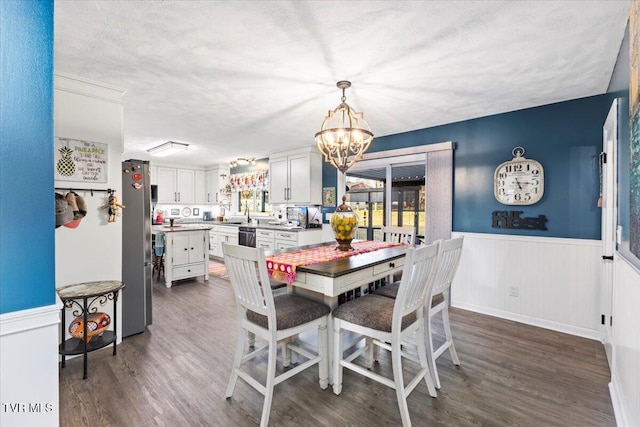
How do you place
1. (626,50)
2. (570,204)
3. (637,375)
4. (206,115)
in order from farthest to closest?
(206,115), (570,204), (626,50), (637,375)

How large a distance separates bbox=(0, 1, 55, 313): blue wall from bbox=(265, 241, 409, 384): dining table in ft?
3.88

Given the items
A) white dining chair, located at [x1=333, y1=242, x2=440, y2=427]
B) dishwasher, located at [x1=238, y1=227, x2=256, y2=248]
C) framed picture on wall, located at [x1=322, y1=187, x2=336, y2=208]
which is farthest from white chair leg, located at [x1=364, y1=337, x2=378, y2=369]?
dishwasher, located at [x1=238, y1=227, x2=256, y2=248]

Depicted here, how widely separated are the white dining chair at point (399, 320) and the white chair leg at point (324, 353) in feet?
0.31

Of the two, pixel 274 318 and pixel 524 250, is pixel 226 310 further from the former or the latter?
pixel 524 250

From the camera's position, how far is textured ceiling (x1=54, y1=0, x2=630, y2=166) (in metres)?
1.67

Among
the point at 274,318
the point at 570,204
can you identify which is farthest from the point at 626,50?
the point at 274,318

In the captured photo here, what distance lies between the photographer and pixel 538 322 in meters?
3.16

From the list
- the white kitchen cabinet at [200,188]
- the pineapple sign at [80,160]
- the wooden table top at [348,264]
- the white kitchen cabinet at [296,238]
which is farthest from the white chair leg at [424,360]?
the white kitchen cabinet at [200,188]

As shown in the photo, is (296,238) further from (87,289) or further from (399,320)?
(399,320)

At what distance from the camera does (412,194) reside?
4332 mm

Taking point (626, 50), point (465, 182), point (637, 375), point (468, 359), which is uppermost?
point (626, 50)

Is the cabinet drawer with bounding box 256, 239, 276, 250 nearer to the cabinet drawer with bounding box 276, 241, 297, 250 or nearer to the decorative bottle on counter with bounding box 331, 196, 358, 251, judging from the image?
the cabinet drawer with bounding box 276, 241, 297, 250

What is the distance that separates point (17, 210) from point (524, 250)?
159 inches

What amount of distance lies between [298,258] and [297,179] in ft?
10.8
